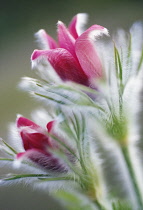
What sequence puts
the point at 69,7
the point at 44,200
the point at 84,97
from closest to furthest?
the point at 84,97
the point at 44,200
the point at 69,7

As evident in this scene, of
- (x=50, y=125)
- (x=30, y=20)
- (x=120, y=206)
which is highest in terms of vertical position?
(x=30, y=20)

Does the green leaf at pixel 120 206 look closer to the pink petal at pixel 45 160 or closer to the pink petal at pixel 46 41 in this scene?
the pink petal at pixel 45 160

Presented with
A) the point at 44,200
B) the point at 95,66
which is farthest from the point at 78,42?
the point at 44,200

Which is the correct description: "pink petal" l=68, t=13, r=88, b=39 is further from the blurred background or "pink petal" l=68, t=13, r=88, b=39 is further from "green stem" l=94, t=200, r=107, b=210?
the blurred background

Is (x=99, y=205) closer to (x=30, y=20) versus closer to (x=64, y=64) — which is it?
(x=64, y=64)

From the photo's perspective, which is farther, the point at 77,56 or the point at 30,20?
the point at 30,20

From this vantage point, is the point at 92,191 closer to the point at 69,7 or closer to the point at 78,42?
the point at 78,42

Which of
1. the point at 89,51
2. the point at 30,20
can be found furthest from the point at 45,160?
the point at 30,20
